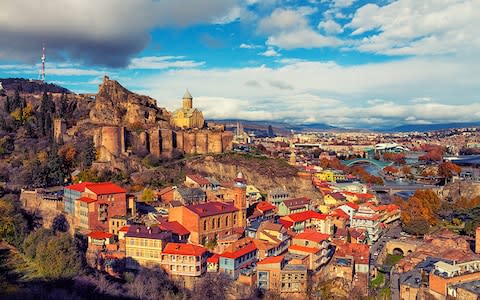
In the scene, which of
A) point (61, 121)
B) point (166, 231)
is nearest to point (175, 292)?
point (166, 231)

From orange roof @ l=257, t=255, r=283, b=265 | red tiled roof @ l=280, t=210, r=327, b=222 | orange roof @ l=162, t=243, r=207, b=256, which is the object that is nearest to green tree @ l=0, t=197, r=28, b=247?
orange roof @ l=162, t=243, r=207, b=256

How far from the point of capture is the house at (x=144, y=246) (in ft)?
86.4

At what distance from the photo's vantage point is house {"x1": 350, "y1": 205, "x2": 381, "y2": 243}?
123 feet

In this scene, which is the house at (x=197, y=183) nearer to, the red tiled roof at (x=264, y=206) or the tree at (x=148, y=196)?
the tree at (x=148, y=196)

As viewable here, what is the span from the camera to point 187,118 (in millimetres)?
55094

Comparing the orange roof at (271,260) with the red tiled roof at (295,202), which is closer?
the orange roof at (271,260)

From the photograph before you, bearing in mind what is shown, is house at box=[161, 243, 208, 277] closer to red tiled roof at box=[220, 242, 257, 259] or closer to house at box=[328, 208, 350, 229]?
red tiled roof at box=[220, 242, 257, 259]

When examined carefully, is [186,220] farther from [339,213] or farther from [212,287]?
[339,213]

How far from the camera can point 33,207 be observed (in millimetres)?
36469

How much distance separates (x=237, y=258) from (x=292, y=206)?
14.2 meters

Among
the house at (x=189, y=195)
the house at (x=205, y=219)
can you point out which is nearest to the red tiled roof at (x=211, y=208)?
the house at (x=205, y=219)

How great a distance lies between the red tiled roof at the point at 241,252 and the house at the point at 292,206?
1048 cm

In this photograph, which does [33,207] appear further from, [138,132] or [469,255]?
[469,255]

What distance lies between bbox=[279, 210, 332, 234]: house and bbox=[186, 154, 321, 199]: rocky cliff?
9459 millimetres
